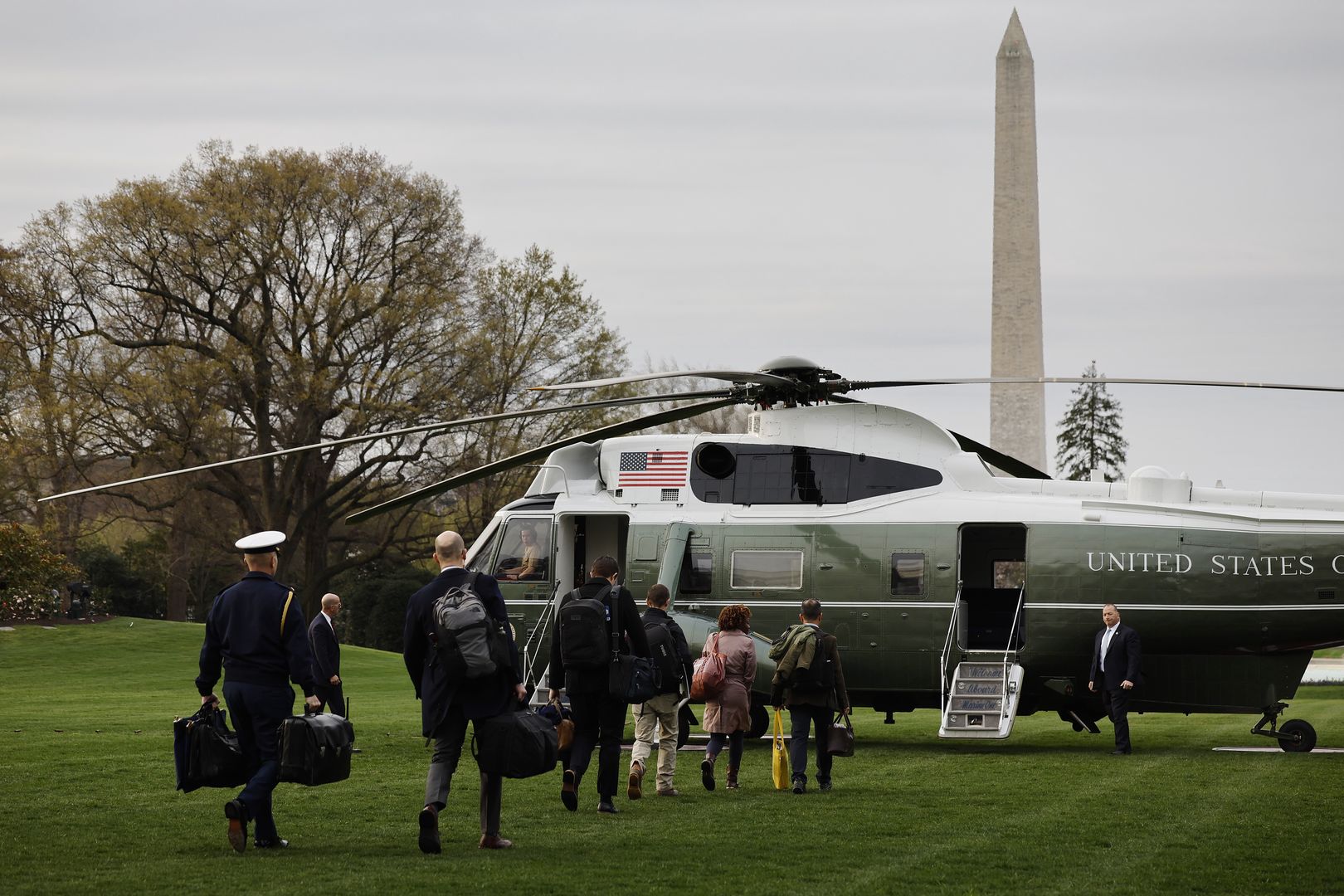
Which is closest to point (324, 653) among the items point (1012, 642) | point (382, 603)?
point (1012, 642)

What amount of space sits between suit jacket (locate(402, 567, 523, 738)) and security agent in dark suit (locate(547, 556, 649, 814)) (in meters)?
1.62

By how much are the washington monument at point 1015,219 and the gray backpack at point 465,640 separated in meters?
28.6

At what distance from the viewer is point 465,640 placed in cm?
916

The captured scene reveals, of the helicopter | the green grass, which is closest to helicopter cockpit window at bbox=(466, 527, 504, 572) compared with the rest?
the helicopter

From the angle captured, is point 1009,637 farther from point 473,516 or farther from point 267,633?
point 473,516

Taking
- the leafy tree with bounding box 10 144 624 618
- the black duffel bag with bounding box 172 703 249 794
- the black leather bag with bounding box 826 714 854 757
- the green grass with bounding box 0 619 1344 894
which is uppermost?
the leafy tree with bounding box 10 144 624 618

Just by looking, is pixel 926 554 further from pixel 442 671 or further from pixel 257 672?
pixel 257 672

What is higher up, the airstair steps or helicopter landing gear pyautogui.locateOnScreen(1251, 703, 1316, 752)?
the airstair steps

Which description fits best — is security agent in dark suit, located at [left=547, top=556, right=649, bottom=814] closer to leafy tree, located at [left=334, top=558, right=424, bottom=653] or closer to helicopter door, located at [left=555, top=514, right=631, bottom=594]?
helicopter door, located at [left=555, top=514, right=631, bottom=594]

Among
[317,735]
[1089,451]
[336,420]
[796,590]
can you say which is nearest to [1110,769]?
[796,590]

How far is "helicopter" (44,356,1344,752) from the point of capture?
16.5m

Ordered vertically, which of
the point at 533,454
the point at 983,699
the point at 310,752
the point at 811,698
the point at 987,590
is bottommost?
the point at 983,699

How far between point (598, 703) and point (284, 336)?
3113 cm

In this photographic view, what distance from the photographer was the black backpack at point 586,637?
11.0 m
